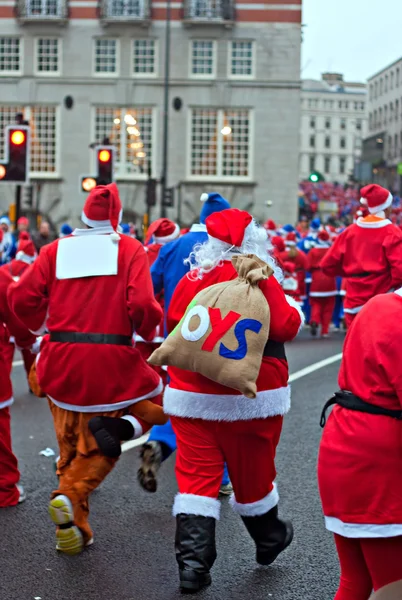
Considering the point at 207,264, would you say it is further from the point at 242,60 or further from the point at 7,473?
the point at 242,60

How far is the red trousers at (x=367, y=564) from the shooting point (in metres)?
3.47

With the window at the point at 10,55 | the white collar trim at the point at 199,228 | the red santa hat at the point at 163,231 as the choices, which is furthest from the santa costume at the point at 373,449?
the window at the point at 10,55

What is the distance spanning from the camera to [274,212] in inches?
1683

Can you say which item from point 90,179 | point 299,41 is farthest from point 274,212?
point 90,179

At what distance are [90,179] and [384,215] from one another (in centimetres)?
1061

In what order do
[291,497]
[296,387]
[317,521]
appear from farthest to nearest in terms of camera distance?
1. [296,387]
2. [291,497]
3. [317,521]

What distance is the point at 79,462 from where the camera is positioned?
543 centimetres

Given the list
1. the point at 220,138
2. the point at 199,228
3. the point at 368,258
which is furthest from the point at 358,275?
the point at 220,138

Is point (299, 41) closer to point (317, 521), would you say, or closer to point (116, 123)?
point (116, 123)

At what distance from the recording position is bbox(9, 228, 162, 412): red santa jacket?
545cm

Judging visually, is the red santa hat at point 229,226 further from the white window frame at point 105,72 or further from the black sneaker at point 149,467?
the white window frame at point 105,72

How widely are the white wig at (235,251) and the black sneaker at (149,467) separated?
1.14 meters

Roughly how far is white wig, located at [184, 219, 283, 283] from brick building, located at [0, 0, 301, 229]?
37.4 m

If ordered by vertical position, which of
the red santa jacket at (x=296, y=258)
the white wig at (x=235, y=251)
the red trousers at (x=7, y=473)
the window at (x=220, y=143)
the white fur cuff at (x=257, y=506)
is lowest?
the red trousers at (x=7, y=473)
